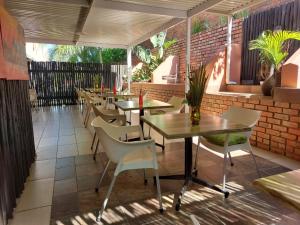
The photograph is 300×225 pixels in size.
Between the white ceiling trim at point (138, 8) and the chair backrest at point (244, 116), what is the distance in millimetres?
3046

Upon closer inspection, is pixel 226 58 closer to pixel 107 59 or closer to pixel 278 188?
pixel 278 188

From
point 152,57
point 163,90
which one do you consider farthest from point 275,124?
point 152,57

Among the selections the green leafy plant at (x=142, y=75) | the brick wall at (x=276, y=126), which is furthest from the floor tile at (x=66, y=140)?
the green leafy plant at (x=142, y=75)

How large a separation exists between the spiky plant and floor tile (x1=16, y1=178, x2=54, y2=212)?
179 cm

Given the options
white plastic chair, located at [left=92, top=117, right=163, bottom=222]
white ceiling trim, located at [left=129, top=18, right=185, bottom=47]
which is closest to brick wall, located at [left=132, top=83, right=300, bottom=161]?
white plastic chair, located at [left=92, top=117, right=163, bottom=222]

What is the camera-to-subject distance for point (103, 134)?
1.96 meters

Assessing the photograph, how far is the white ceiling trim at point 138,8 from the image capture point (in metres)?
4.51

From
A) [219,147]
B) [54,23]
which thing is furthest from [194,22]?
[219,147]

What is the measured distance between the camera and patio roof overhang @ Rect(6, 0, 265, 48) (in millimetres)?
4609

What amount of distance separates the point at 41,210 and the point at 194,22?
31.5ft

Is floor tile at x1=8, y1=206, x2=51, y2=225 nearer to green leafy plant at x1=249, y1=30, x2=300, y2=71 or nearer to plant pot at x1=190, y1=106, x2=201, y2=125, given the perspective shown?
plant pot at x1=190, y1=106, x2=201, y2=125

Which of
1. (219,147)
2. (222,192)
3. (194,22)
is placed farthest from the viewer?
(194,22)

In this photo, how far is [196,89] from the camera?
224cm

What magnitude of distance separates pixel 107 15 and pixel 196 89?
4.05m
